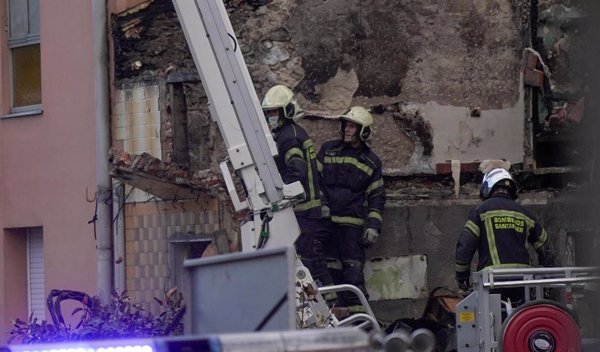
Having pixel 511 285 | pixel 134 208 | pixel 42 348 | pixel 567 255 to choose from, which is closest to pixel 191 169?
pixel 134 208

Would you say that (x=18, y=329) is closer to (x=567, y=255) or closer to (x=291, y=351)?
(x=567, y=255)

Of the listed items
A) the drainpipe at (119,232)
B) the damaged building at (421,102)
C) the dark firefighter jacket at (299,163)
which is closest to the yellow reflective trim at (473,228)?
the dark firefighter jacket at (299,163)

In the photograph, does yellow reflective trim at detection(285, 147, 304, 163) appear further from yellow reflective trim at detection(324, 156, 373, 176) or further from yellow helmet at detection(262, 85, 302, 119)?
yellow reflective trim at detection(324, 156, 373, 176)

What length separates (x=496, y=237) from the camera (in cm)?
880

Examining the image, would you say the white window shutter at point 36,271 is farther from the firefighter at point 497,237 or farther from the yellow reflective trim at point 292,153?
the firefighter at point 497,237

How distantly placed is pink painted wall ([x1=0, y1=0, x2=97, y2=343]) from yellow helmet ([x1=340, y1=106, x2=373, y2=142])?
324cm

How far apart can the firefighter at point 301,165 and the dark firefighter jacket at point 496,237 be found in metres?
1.76

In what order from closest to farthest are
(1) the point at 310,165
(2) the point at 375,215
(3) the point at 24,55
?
(1) the point at 310,165
(2) the point at 375,215
(3) the point at 24,55

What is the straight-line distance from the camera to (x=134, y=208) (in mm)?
12570

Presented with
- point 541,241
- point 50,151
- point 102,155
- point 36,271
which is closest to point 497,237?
point 541,241

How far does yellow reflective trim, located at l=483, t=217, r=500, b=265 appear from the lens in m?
8.75

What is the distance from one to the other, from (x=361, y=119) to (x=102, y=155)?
119 inches

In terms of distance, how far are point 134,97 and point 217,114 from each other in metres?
3.41

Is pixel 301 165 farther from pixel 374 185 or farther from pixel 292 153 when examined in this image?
pixel 374 185
